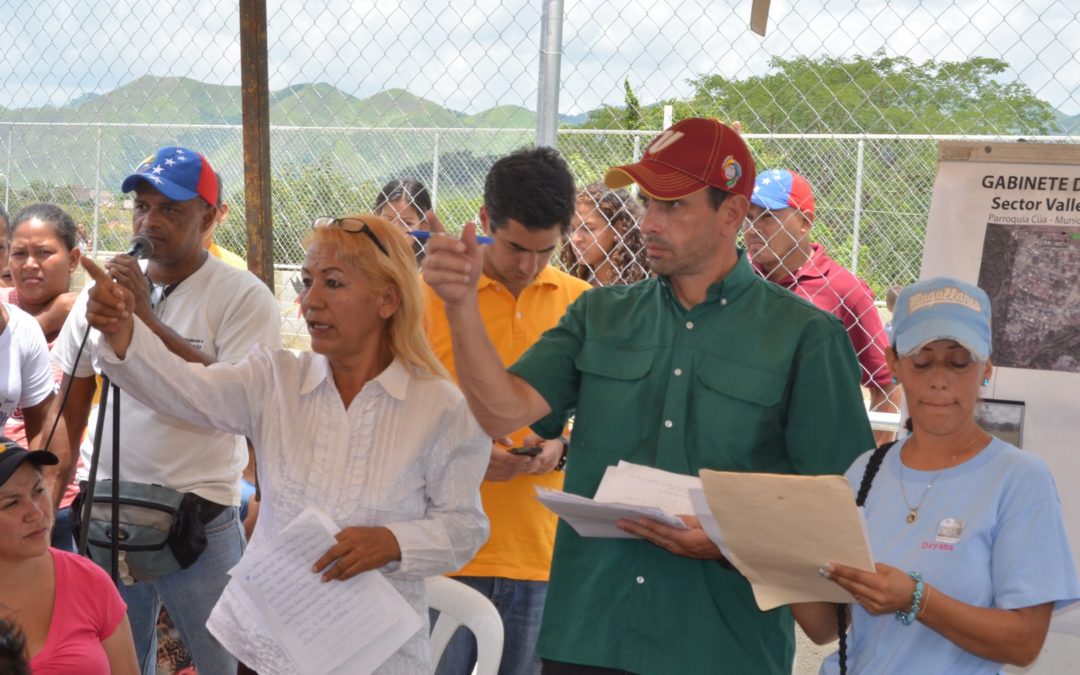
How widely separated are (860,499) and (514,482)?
113 centimetres

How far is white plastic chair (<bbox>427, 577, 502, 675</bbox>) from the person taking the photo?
272 centimetres

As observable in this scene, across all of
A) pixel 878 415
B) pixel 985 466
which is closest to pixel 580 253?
pixel 878 415

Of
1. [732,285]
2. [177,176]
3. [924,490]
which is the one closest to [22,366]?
[177,176]

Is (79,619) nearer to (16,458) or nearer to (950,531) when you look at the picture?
(16,458)

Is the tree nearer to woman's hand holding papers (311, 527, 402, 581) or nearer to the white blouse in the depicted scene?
the white blouse

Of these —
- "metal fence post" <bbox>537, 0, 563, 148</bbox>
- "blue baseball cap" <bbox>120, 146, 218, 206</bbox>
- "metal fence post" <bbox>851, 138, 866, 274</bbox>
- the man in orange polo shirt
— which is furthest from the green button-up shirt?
"metal fence post" <bbox>851, 138, 866, 274</bbox>

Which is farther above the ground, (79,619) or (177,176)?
(177,176)

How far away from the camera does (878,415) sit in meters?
4.14

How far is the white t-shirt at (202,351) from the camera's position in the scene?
330 centimetres

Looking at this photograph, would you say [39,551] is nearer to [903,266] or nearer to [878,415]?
[878,415]

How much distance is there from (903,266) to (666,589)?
5.38m

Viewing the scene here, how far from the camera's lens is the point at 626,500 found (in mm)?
2209

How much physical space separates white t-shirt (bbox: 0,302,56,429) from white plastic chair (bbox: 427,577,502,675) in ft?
5.82

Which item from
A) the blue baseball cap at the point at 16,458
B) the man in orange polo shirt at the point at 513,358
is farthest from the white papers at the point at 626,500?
the blue baseball cap at the point at 16,458
